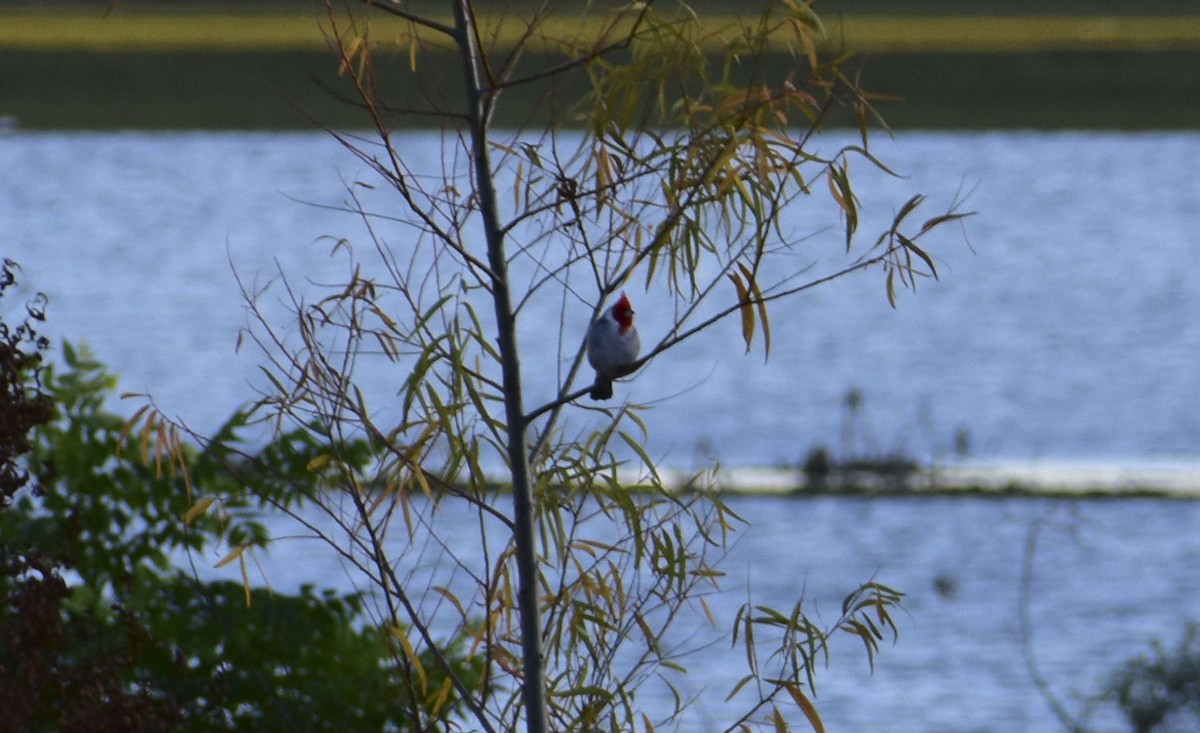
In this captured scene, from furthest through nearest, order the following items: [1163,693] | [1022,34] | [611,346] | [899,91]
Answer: [1022,34], [899,91], [1163,693], [611,346]

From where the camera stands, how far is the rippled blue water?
43.0ft

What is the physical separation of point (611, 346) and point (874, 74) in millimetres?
24760

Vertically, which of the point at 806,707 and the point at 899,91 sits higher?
the point at 899,91

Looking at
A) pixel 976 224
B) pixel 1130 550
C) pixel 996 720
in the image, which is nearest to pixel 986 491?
pixel 1130 550

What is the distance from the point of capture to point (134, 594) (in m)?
4.23

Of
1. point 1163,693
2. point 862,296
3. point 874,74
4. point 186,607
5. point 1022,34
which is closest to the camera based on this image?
point 186,607

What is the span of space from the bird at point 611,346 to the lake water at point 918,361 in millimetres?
561

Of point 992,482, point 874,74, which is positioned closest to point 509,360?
point 992,482

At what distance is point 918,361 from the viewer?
1600 centimetres

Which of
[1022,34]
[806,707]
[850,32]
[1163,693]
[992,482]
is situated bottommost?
[806,707]

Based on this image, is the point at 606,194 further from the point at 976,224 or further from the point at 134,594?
the point at 976,224

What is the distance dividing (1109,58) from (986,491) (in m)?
20.6

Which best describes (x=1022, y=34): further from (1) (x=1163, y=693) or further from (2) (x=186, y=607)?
(2) (x=186, y=607)

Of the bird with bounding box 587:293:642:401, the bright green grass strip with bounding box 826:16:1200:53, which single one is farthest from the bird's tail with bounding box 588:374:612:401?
the bright green grass strip with bounding box 826:16:1200:53
